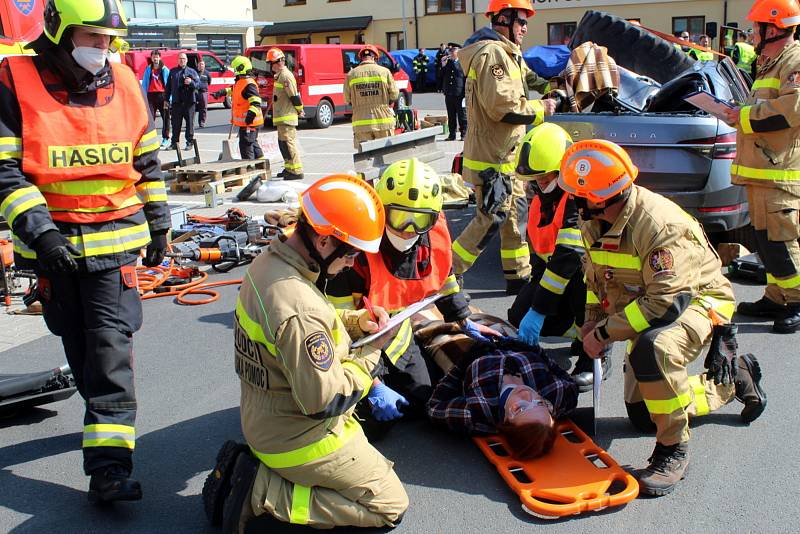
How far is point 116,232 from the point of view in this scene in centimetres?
372

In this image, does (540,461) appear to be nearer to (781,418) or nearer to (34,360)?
(781,418)

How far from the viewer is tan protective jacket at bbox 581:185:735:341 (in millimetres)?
3613

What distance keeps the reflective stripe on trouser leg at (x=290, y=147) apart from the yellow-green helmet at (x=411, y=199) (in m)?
8.86

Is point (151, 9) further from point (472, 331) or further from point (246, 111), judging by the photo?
point (472, 331)

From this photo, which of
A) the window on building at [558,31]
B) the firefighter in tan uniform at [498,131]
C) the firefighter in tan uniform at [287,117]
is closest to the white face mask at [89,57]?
the firefighter in tan uniform at [498,131]

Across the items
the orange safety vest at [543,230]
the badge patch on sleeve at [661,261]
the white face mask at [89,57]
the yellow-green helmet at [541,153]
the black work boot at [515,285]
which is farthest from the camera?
the black work boot at [515,285]

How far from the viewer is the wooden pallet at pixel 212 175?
11.8m

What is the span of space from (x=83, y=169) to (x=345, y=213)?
1.37 m

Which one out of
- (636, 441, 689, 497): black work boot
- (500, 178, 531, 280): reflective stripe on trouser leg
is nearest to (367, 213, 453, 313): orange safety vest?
(636, 441, 689, 497): black work boot

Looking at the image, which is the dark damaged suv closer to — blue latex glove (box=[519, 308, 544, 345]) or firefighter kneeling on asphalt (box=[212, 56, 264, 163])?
blue latex glove (box=[519, 308, 544, 345])

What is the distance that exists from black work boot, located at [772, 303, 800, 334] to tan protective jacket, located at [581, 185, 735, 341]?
6.12ft

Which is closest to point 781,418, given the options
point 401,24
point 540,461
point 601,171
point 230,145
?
point 540,461

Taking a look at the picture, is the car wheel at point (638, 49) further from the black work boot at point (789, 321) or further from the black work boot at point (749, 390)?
the black work boot at point (749, 390)

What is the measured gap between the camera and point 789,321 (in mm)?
5602
